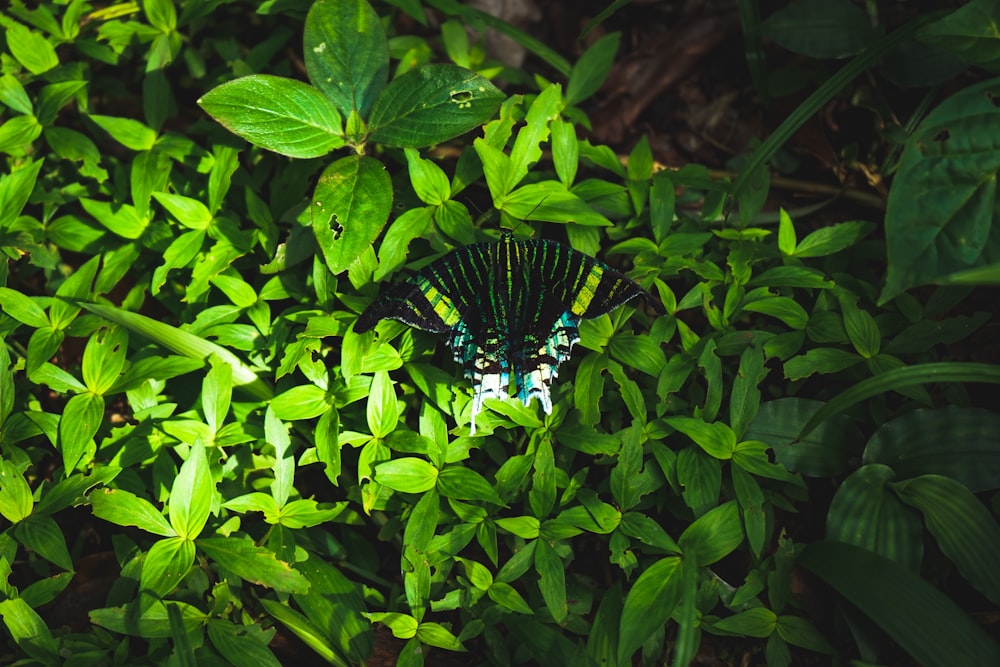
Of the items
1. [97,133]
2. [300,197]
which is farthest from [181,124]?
[300,197]

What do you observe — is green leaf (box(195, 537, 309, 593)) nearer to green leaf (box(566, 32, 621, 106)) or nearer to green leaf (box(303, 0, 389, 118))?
green leaf (box(303, 0, 389, 118))

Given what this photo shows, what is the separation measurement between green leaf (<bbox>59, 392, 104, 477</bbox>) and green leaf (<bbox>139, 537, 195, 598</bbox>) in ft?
1.39

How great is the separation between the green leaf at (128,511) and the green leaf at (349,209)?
3.01 ft

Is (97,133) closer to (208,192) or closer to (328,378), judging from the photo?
(208,192)

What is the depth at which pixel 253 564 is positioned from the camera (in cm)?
219

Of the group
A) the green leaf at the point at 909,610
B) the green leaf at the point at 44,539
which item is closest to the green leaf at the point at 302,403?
the green leaf at the point at 44,539

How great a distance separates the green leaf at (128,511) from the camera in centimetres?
219

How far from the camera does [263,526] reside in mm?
2457

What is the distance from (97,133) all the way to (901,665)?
3513 millimetres

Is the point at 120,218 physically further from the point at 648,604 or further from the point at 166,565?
the point at 648,604

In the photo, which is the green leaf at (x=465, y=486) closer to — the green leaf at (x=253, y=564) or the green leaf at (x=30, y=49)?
the green leaf at (x=253, y=564)

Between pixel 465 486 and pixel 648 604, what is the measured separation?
64 centimetres

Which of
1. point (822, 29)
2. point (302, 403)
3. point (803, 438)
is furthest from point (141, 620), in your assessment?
point (822, 29)

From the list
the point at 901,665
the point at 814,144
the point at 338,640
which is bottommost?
the point at 338,640
